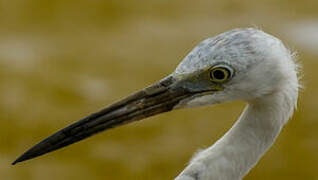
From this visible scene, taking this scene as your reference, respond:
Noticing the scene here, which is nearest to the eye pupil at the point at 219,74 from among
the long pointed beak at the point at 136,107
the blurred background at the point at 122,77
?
the long pointed beak at the point at 136,107

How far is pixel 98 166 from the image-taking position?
207 inches

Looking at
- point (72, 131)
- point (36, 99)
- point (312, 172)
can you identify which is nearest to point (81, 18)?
point (36, 99)

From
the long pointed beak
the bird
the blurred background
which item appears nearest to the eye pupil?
the bird

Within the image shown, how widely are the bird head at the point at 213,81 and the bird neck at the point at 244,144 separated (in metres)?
0.10

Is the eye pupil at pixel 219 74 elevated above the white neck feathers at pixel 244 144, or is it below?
above

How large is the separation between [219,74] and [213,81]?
53mm

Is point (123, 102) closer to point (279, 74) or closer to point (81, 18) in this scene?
point (279, 74)

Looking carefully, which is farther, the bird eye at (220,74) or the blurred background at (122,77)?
the blurred background at (122,77)

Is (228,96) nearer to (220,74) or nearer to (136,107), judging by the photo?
(220,74)

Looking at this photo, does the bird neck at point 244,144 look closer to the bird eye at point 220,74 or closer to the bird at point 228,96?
the bird at point 228,96

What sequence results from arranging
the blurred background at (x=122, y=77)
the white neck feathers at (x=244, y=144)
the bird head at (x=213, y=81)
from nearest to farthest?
the bird head at (x=213, y=81) → the white neck feathers at (x=244, y=144) → the blurred background at (x=122, y=77)

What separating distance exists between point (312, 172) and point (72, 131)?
2.76 m

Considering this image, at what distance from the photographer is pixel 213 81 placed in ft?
9.64

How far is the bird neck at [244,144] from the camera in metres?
2.97
